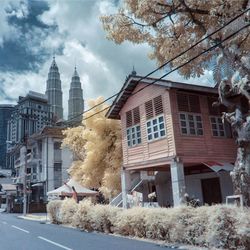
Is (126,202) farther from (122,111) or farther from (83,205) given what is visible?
(122,111)

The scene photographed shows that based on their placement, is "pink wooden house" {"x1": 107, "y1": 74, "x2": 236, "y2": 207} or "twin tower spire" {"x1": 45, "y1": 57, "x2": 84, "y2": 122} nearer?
"pink wooden house" {"x1": 107, "y1": 74, "x2": 236, "y2": 207}

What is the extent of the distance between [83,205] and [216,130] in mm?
8517

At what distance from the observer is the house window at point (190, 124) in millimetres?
19119

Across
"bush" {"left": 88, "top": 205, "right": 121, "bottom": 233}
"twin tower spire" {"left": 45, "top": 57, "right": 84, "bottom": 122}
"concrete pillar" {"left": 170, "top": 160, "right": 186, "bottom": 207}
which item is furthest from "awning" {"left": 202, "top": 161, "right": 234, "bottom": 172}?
"twin tower spire" {"left": 45, "top": 57, "right": 84, "bottom": 122}

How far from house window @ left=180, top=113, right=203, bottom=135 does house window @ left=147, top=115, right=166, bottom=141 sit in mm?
1064

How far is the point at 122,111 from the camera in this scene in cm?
2305

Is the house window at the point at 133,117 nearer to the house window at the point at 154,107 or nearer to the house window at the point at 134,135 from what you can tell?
the house window at the point at 134,135

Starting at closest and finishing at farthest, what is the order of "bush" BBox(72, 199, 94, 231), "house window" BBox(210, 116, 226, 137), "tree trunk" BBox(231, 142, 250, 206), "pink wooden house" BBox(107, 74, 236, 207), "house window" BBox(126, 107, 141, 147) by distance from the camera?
1. "tree trunk" BBox(231, 142, 250, 206)
2. "bush" BBox(72, 199, 94, 231)
3. "pink wooden house" BBox(107, 74, 236, 207)
4. "house window" BBox(210, 116, 226, 137)
5. "house window" BBox(126, 107, 141, 147)

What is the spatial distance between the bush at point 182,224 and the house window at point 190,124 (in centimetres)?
616

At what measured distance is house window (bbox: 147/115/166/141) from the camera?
19.4 m

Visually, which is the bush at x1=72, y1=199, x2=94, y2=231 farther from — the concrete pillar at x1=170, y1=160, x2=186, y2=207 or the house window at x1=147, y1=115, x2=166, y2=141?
the house window at x1=147, y1=115, x2=166, y2=141

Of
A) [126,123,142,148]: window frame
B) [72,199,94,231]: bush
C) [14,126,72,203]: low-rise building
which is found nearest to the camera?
[72,199,94,231]: bush

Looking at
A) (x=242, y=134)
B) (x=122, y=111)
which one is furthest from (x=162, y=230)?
(x=122, y=111)

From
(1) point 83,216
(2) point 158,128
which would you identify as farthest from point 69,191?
(2) point 158,128
